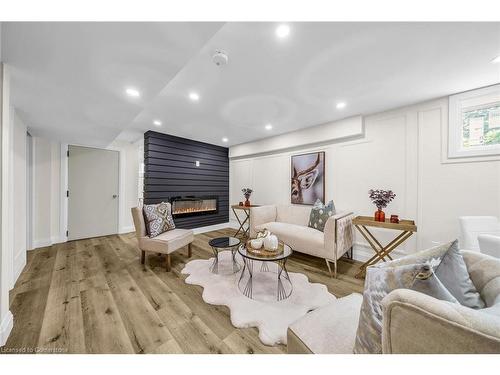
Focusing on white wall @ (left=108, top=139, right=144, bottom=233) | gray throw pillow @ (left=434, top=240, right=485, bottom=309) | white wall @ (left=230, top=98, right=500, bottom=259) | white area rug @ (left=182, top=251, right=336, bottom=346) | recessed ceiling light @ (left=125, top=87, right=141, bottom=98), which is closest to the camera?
gray throw pillow @ (left=434, top=240, right=485, bottom=309)

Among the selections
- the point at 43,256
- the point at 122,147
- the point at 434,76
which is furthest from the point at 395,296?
the point at 122,147

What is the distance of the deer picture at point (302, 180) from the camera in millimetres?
3604

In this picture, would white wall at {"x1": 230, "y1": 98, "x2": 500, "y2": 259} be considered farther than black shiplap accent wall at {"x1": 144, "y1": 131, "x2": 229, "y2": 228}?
No

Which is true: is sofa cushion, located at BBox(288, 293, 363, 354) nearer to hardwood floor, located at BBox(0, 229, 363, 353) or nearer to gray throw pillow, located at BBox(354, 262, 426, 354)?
gray throw pillow, located at BBox(354, 262, 426, 354)

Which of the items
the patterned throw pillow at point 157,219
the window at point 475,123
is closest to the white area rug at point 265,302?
the patterned throw pillow at point 157,219

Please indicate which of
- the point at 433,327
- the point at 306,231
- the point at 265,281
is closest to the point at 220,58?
the point at 433,327

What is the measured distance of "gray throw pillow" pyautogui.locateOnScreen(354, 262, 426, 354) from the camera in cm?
68

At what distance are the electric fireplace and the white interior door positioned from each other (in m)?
1.53

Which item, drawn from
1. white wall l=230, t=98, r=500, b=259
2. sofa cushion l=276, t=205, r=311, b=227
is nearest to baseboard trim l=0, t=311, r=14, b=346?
sofa cushion l=276, t=205, r=311, b=227

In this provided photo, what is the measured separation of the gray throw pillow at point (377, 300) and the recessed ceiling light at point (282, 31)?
5.32ft

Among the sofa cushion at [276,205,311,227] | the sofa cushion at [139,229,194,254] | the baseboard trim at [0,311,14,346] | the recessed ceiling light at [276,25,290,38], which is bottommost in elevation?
the baseboard trim at [0,311,14,346]

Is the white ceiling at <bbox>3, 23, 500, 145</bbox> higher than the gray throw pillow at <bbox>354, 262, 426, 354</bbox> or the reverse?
higher

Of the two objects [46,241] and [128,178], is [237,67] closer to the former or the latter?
[128,178]
